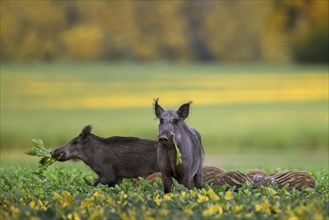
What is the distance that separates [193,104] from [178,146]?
892 inches

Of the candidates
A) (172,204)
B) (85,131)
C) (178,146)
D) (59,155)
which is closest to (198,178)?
(178,146)

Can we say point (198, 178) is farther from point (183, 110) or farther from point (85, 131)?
point (85, 131)

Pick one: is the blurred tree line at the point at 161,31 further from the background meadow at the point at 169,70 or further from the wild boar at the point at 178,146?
the wild boar at the point at 178,146

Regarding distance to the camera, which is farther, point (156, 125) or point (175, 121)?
point (156, 125)

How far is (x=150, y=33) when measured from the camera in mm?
37062

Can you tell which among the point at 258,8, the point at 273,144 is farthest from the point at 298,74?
the point at 273,144

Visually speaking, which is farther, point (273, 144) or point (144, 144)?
point (273, 144)

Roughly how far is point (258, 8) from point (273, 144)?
572 inches

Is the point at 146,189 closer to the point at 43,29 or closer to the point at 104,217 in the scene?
the point at 104,217

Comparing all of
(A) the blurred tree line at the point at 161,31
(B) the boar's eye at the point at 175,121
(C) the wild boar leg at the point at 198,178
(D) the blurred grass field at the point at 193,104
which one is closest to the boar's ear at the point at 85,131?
(C) the wild boar leg at the point at 198,178

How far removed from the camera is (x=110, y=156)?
1120 centimetres

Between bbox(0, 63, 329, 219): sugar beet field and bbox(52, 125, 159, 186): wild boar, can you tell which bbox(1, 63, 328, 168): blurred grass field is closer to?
bbox(0, 63, 329, 219): sugar beet field

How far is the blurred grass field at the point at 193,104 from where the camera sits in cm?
2517

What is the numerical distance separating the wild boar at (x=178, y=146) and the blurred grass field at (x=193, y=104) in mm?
9986
